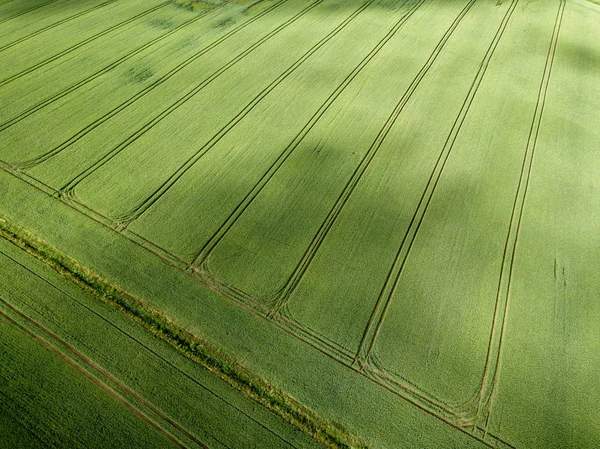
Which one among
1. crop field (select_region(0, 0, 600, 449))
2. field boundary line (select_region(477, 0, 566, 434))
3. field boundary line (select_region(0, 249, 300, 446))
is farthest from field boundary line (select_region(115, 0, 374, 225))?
field boundary line (select_region(477, 0, 566, 434))

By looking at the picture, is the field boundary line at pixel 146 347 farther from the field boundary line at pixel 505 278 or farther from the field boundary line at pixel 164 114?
the field boundary line at pixel 505 278

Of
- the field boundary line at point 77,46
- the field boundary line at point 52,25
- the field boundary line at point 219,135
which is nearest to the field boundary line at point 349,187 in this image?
the field boundary line at point 219,135

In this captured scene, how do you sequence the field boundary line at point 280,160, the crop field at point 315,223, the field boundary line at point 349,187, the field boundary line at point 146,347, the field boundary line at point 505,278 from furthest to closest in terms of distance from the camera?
the field boundary line at point 280,160
the field boundary line at point 349,187
the field boundary line at point 505,278
the crop field at point 315,223
the field boundary line at point 146,347

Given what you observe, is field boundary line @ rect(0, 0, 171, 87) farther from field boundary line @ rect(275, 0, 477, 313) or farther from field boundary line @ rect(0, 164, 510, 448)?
field boundary line @ rect(275, 0, 477, 313)

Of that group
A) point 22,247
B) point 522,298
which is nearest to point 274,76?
point 22,247

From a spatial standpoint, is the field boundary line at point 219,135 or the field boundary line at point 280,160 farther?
the field boundary line at point 219,135
